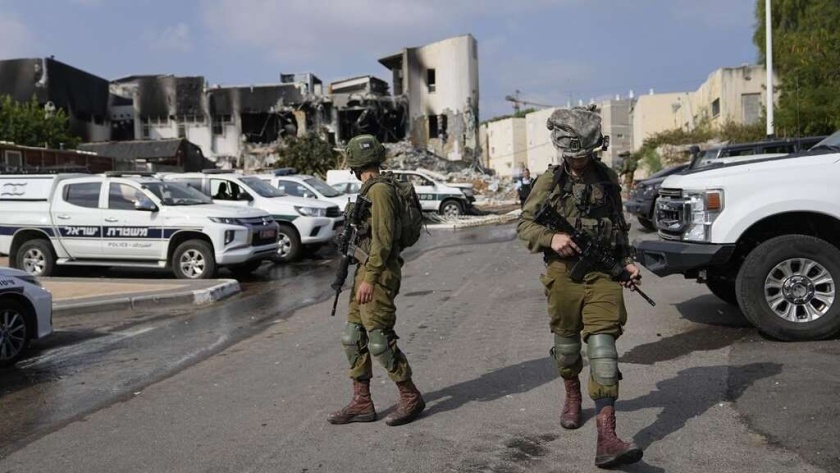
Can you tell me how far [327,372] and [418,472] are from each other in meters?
2.30

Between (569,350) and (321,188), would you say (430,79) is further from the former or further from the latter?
(569,350)

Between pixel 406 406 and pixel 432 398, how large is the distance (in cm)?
56

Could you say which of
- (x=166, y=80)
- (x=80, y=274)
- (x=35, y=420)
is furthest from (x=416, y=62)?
(x=35, y=420)

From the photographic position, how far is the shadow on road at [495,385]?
16.5ft

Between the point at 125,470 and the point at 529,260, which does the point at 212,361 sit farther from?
the point at 529,260


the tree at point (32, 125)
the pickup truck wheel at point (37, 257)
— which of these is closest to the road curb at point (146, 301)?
the pickup truck wheel at point (37, 257)

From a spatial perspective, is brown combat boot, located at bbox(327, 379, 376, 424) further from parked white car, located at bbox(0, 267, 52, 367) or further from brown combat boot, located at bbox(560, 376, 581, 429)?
parked white car, located at bbox(0, 267, 52, 367)

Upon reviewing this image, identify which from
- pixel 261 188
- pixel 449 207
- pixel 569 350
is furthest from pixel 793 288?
pixel 449 207

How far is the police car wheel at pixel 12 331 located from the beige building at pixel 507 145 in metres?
53.8

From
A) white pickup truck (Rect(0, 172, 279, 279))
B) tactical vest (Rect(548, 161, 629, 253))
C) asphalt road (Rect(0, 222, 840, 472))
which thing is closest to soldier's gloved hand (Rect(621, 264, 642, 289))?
tactical vest (Rect(548, 161, 629, 253))

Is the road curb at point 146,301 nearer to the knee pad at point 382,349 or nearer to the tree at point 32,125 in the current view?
the knee pad at point 382,349

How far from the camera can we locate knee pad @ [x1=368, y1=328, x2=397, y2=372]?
14.6ft

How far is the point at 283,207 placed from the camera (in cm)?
1531

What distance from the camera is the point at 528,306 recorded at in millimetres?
8523
